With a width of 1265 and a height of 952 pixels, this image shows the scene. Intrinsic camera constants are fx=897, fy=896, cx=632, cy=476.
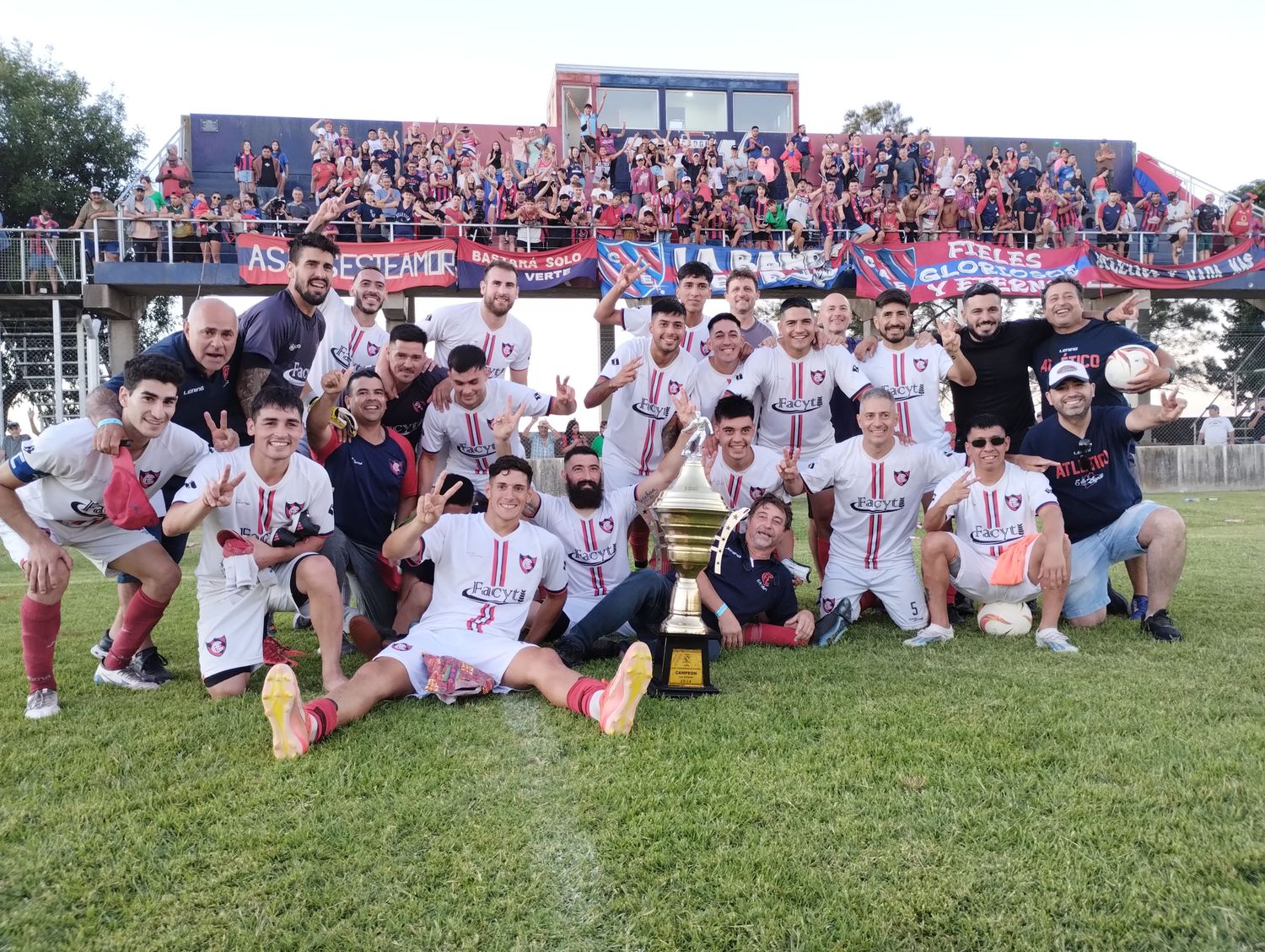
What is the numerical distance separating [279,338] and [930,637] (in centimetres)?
417

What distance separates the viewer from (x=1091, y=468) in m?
5.55

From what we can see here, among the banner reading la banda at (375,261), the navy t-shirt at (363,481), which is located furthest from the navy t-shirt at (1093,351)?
the banner reading la banda at (375,261)

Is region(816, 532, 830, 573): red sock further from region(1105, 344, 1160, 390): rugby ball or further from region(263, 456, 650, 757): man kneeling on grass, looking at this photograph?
region(263, 456, 650, 757): man kneeling on grass

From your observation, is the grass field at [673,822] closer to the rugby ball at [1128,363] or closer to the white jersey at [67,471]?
the white jersey at [67,471]

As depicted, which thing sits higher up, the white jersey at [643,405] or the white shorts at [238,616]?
the white jersey at [643,405]

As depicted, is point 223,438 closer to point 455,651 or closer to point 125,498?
point 125,498

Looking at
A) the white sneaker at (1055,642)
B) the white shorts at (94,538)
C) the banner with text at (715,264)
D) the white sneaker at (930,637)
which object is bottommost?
the white sneaker at (930,637)

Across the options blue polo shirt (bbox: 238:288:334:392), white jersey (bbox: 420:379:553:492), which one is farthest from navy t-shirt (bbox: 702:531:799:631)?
blue polo shirt (bbox: 238:288:334:392)

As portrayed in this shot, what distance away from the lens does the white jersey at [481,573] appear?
4.23m

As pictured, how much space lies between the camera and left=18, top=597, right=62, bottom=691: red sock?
3965 millimetres

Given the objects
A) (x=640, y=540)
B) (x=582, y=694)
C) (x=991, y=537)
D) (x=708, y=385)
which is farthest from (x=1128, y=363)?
(x=582, y=694)

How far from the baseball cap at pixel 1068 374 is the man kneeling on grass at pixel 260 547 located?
425 centimetres

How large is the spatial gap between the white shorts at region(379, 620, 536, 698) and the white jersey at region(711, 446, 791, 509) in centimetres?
221

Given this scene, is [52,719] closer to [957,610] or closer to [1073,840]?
[1073,840]
